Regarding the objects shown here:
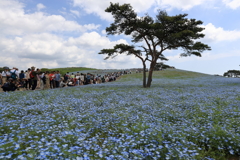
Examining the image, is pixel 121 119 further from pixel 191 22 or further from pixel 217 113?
pixel 191 22

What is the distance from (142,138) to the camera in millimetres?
5449

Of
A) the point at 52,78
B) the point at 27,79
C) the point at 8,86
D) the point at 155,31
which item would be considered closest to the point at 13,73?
the point at 27,79

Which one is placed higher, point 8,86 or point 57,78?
point 57,78

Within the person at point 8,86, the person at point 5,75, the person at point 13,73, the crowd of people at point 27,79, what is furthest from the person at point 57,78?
the person at point 8,86

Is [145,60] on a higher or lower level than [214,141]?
higher

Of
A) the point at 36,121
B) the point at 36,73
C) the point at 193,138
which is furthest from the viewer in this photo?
the point at 36,73

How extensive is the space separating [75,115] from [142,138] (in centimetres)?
361

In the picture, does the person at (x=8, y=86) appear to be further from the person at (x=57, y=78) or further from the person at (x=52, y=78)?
the person at (x=57, y=78)

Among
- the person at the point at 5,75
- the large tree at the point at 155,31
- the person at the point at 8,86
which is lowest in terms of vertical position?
the person at the point at 8,86

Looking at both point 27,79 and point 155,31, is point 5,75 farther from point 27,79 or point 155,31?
point 155,31

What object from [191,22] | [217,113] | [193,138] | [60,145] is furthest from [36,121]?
[191,22]

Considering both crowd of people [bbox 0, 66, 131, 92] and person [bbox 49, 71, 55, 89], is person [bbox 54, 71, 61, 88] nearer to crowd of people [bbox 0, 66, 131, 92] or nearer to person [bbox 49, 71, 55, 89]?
crowd of people [bbox 0, 66, 131, 92]

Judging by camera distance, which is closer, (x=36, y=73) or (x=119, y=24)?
(x=36, y=73)

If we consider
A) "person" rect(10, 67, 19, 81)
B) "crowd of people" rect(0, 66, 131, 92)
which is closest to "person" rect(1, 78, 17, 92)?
"crowd of people" rect(0, 66, 131, 92)
